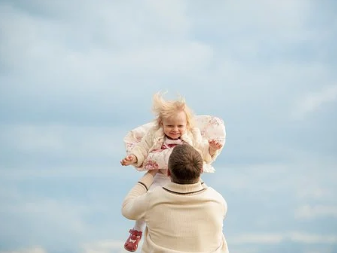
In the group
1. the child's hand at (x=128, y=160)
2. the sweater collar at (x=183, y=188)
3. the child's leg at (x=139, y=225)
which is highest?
the child's hand at (x=128, y=160)

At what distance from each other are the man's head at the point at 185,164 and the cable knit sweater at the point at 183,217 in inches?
3.1

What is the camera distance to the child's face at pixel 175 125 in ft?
18.2

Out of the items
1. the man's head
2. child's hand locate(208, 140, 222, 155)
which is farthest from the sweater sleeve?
child's hand locate(208, 140, 222, 155)

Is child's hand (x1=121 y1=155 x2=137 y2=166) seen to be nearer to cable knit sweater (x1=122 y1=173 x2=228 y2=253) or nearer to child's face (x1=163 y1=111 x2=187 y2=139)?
child's face (x1=163 y1=111 x2=187 y2=139)

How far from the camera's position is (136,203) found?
4531mm

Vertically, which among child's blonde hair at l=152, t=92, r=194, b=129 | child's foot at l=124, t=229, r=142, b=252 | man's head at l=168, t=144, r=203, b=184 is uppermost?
child's blonde hair at l=152, t=92, r=194, b=129

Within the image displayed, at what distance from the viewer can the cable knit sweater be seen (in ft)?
14.2

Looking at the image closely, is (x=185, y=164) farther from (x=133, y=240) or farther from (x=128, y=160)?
(x=133, y=240)

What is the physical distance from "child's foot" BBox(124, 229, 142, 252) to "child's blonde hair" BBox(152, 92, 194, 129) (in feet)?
3.62

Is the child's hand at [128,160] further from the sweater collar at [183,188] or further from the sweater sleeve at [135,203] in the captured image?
the sweater collar at [183,188]

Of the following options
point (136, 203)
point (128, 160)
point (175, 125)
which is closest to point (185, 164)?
point (136, 203)

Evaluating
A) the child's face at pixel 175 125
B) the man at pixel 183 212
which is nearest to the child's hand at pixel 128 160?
the child's face at pixel 175 125

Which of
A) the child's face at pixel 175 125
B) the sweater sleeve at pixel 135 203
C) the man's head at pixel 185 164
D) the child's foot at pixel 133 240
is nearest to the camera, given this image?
the man's head at pixel 185 164

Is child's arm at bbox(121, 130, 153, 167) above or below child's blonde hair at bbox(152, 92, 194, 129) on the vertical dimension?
below
